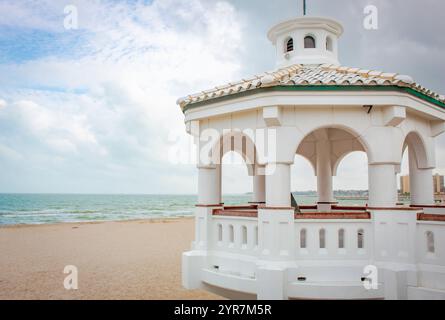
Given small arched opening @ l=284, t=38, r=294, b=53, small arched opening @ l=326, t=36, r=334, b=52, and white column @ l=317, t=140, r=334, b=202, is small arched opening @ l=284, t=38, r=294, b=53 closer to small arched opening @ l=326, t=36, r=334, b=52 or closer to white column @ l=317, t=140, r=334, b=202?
small arched opening @ l=326, t=36, r=334, b=52

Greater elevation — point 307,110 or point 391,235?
point 307,110

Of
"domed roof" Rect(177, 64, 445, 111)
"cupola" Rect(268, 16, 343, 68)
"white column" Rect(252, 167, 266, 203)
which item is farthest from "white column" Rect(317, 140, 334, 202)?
"domed roof" Rect(177, 64, 445, 111)

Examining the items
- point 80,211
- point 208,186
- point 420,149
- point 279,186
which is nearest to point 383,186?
point 279,186

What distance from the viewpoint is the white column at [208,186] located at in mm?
10125

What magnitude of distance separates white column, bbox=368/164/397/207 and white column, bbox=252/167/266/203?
5.16m

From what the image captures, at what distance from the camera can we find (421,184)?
10.1 metres

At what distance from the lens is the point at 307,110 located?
848 centimetres

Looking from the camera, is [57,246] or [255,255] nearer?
[255,255]

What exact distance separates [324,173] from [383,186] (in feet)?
16.3

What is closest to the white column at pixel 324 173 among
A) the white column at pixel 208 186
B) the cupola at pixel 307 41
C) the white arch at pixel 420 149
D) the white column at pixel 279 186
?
the cupola at pixel 307 41

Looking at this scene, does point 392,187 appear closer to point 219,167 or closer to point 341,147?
point 219,167

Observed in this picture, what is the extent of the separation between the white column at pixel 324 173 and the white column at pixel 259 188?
1936mm
